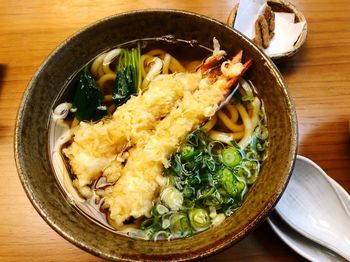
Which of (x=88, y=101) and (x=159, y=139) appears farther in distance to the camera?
(x=88, y=101)

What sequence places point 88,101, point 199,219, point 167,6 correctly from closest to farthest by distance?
1. point 199,219
2. point 88,101
3. point 167,6

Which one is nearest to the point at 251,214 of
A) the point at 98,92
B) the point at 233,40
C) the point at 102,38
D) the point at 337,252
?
the point at 337,252

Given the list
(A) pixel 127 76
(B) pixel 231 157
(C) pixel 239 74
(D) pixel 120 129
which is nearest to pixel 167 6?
(A) pixel 127 76

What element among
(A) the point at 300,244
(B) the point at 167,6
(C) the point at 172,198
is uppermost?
(B) the point at 167,6

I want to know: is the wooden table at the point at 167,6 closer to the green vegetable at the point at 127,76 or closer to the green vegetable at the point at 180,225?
the green vegetable at the point at 180,225

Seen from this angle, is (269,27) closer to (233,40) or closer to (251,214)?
(233,40)

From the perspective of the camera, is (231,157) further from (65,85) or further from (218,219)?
(65,85)

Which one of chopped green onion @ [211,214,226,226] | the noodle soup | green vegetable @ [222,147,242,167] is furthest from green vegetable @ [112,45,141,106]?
chopped green onion @ [211,214,226,226]

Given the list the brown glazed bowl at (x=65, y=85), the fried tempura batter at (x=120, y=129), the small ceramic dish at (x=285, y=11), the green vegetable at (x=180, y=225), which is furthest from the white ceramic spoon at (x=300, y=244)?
the small ceramic dish at (x=285, y=11)
